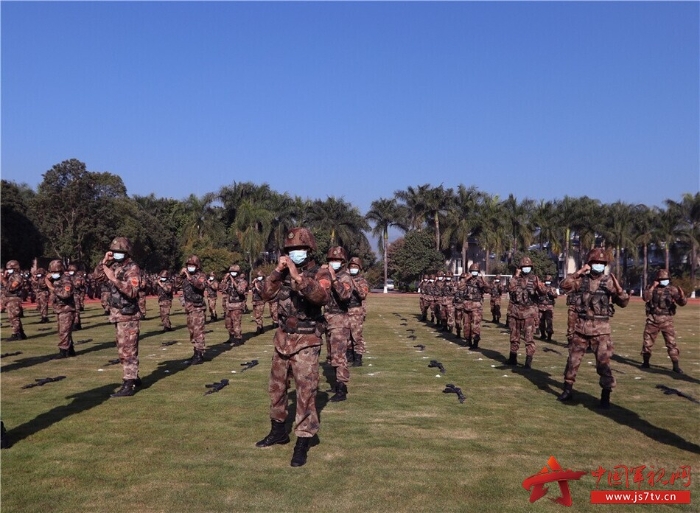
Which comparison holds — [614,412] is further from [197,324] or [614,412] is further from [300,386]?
[197,324]

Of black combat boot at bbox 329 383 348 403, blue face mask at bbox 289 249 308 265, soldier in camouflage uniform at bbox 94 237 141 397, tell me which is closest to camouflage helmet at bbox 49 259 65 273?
soldier in camouflage uniform at bbox 94 237 141 397

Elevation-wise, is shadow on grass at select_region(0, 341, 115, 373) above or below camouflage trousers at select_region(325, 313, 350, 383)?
below

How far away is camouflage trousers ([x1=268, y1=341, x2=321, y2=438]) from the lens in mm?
6699

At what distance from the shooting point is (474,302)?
53.3ft

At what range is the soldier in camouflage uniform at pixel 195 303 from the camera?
13.2 m

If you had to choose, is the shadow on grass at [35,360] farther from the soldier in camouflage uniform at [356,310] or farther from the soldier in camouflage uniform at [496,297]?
the soldier in camouflage uniform at [496,297]

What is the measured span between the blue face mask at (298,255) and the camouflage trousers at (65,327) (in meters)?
9.65

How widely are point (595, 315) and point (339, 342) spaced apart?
434 centimetres

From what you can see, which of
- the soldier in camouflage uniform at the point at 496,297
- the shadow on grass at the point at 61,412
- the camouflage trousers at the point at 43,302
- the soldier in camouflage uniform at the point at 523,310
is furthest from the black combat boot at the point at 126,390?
the soldier in camouflage uniform at the point at 496,297

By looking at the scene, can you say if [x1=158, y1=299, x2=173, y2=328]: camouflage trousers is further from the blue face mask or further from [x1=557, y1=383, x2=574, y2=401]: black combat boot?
the blue face mask

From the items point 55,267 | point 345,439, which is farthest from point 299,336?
point 55,267

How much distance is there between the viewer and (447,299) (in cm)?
2259

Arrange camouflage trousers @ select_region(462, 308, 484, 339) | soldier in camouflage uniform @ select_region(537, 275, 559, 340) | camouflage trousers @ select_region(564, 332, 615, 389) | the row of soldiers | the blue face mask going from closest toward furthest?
the blue face mask → camouflage trousers @ select_region(564, 332, 615, 389) → the row of soldiers → camouflage trousers @ select_region(462, 308, 484, 339) → soldier in camouflage uniform @ select_region(537, 275, 559, 340)

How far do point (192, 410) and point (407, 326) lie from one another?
654 inches
